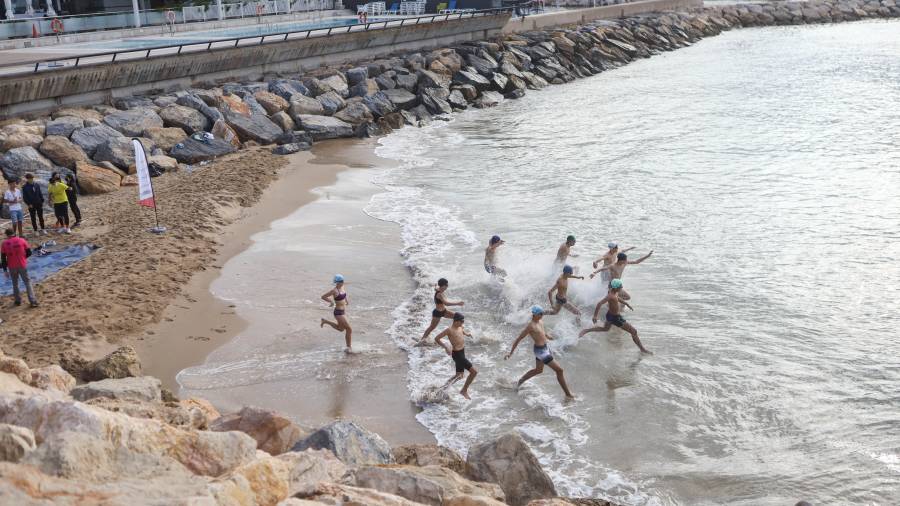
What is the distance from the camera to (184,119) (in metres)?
25.4

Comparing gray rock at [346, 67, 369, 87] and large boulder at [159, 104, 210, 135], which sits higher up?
gray rock at [346, 67, 369, 87]

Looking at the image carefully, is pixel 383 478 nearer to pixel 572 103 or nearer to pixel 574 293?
pixel 574 293

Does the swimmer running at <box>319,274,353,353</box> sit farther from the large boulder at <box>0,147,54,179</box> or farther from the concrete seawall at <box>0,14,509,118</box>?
Answer: the concrete seawall at <box>0,14,509,118</box>

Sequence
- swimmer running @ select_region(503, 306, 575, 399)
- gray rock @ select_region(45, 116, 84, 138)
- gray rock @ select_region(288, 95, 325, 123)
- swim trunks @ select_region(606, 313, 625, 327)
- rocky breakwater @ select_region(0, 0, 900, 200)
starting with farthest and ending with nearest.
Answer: gray rock @ select_region(288, 95, 325, 123) → gray rock @ select_region(45, 116, 84, 138) → rocky breakwater @ select_region(0, 0, 900, 200) → swim trunks @ select_region(606, 313, 625, 327) → swimmer running @ select_region(503, 306, 575, 399)

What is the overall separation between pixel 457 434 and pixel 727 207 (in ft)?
40.4

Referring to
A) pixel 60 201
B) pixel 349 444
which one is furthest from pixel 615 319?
pixel 60 201

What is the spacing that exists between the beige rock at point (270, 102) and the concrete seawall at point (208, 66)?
2.32 meters

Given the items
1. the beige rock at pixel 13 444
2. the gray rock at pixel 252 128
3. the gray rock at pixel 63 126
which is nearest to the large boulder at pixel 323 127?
the gray rock at pixel 252 128

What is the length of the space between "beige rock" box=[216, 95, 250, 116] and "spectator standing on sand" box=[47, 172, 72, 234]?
10936 mm

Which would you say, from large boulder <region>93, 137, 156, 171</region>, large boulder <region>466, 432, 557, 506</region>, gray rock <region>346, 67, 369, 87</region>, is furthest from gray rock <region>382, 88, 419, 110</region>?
large boulder <region>466, 432, 557, 506</region>

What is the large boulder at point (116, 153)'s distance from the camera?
21.8 meters

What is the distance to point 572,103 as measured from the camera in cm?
3791

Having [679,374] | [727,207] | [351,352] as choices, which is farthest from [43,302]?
[727,207]

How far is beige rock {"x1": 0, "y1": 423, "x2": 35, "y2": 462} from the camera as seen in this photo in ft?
19.7
